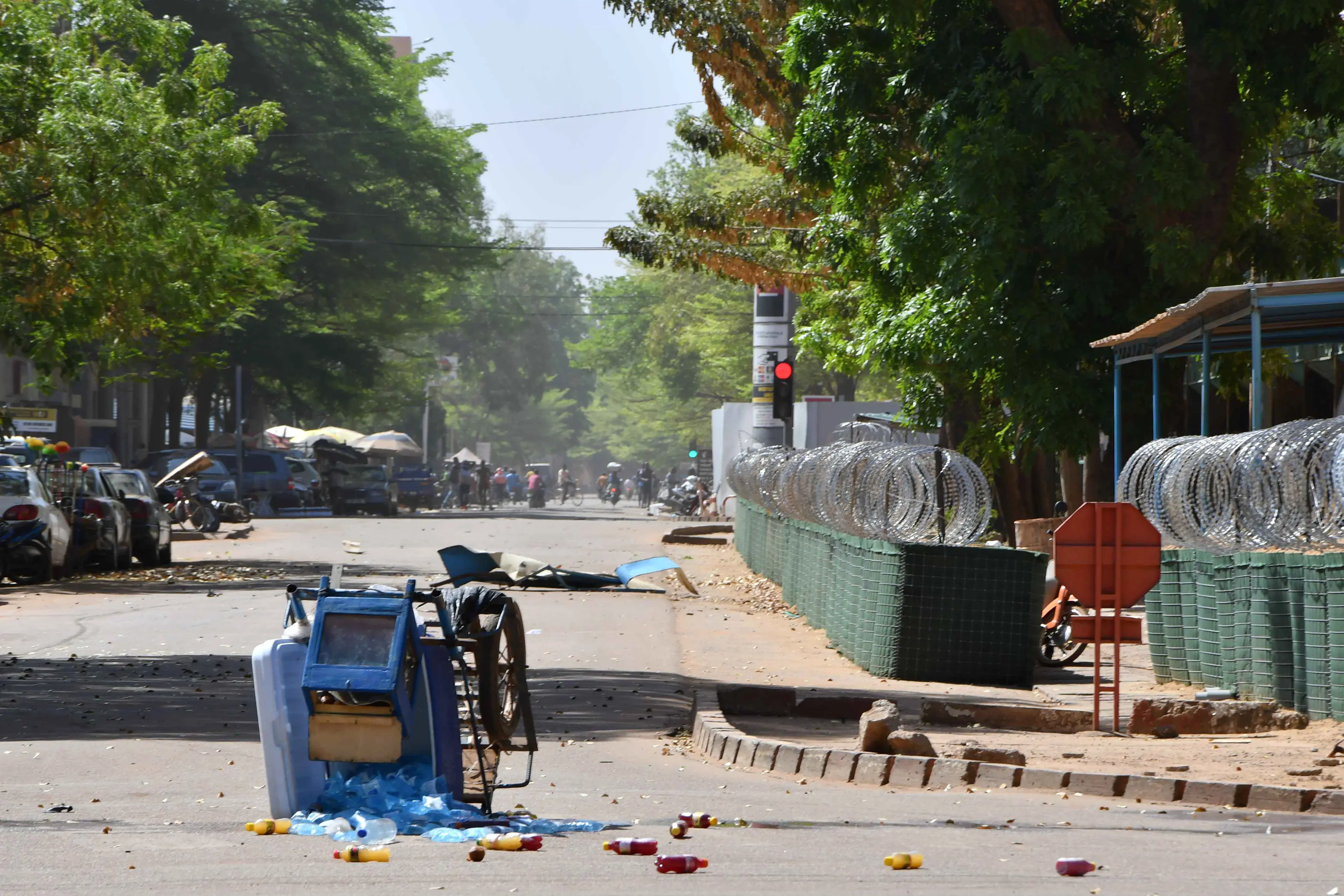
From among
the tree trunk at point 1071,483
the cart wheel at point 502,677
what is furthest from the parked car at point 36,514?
the cart wheel at point 502,677

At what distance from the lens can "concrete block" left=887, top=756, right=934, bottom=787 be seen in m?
8.59

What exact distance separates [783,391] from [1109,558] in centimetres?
1576

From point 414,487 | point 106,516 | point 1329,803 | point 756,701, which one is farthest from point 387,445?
point 1329,803

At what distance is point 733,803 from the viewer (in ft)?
26.1

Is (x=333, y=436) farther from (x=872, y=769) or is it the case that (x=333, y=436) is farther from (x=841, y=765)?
(x=872, y=769)

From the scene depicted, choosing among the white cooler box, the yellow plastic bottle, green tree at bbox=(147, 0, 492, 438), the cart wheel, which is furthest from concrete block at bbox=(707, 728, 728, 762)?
green tree at bbox=(147, 0, 492, 438)

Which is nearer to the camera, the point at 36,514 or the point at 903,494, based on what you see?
the point at 903,494

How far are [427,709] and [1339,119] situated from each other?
14.8m

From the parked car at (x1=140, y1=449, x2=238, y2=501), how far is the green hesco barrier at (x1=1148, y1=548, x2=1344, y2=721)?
30536 mm

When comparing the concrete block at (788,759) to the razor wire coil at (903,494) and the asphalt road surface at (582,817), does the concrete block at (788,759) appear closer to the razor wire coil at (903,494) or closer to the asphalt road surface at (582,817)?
the asphalt road surface at (582,817)

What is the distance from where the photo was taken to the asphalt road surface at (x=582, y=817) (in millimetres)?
6086

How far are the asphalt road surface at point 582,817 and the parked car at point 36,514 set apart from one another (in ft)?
26.9

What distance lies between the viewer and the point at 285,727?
6.72 metres

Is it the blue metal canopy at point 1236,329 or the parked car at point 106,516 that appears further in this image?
the parked car at point 106,516
